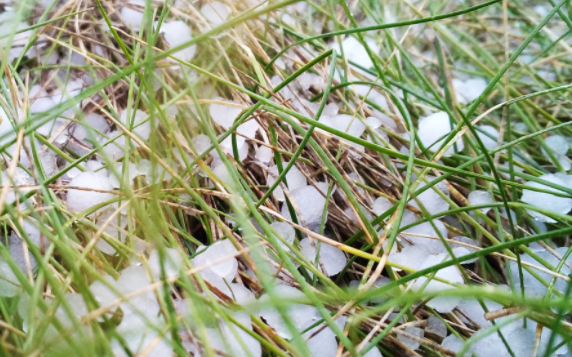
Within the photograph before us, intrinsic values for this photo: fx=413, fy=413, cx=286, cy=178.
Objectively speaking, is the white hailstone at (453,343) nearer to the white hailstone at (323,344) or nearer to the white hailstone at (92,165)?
the white hailstone at (323,344)

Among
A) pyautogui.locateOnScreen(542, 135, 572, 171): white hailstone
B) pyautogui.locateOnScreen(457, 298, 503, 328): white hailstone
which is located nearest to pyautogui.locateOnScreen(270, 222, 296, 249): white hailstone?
pyautogui.locateOnScreen(457, 298, 503, 328): white hailstone

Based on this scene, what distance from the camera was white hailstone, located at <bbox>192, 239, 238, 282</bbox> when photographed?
0.46m

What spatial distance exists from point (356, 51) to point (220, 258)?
0.53 meters

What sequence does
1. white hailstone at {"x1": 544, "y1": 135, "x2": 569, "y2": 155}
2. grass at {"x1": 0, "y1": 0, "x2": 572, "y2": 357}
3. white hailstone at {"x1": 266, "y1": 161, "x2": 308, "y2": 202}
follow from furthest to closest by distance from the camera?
white hailstone at {"x1": 544, "y1": 135, "x2": 569, "y2": 155}, white hailstone at {"x1": 266, "y1": 161, "x2": 308, "y2": 202}, grass at {"x1": 0, "y1": 0, "x2": 572, "y2": 357}

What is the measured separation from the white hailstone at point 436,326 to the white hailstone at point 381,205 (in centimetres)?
15

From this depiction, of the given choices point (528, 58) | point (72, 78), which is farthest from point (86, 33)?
point (528, 58)

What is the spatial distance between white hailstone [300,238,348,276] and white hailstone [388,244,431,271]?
2.4 inches

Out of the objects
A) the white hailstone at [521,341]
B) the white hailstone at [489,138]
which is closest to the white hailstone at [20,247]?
the white hailstone at [521,341]

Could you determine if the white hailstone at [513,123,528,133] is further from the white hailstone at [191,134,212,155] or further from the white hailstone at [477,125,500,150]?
the white hailstone at [191,134,212,155]

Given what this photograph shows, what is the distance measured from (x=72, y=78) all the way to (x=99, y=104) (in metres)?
0.10

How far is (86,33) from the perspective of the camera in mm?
724

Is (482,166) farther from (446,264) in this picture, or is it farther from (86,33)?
(86,33)

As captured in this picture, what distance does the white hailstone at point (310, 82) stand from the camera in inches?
28.2

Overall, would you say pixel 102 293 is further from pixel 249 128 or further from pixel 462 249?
pixel 462 249
